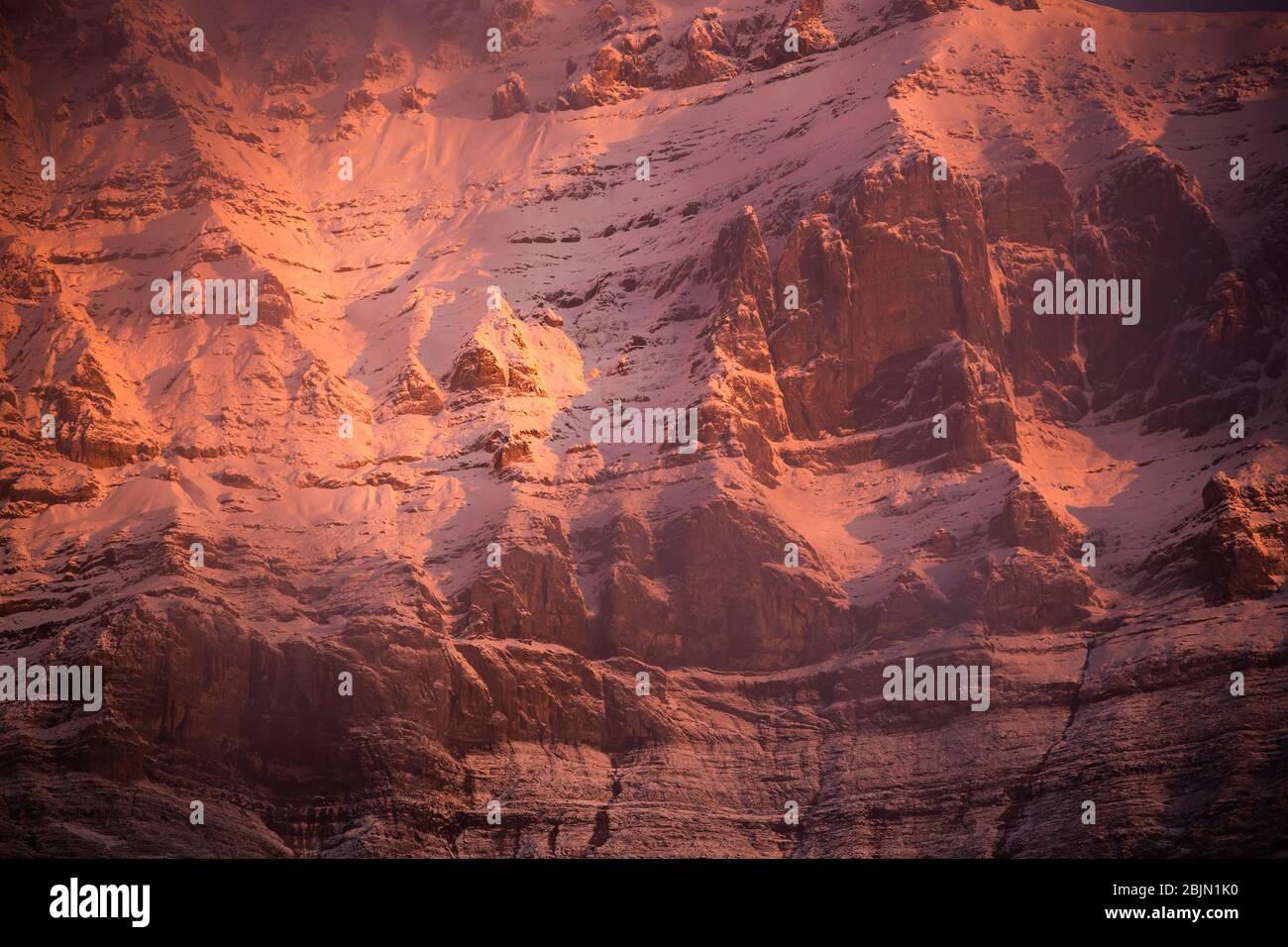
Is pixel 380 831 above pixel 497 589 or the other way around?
the other way around

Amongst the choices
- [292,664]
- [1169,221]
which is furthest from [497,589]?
[1169,221]

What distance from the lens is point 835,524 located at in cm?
18212

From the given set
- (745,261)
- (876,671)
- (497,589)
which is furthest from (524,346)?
(876,671)

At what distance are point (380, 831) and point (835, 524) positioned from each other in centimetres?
4635

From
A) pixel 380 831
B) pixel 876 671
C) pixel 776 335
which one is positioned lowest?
pixel 380 831

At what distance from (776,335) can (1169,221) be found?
1431 inches

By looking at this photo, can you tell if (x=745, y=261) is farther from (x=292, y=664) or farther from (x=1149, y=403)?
(x=292, y=664)

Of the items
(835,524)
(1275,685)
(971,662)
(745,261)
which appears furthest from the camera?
(745,261)

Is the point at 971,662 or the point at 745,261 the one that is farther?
the point at 745,261

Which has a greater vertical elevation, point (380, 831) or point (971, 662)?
point (971, 662)

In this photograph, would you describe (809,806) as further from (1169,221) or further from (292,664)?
(1169,221)

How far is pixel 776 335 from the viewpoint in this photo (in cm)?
19288

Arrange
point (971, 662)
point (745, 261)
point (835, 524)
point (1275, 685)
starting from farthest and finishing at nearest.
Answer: point (745, 261)
point (835, 524)
point (971, 662)
point (1275, 685)

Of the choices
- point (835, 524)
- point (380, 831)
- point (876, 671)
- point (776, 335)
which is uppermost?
point (776, 335)
